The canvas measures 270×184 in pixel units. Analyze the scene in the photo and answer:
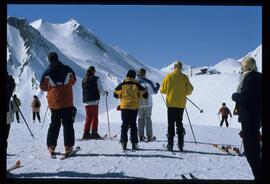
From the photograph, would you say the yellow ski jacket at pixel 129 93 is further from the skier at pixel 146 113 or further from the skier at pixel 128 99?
the skier at pixel 146 113

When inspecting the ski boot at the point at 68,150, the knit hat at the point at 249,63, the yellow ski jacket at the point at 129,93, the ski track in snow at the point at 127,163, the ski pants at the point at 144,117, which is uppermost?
the knit hat at the point at 249,63

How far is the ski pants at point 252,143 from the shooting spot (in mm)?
6406

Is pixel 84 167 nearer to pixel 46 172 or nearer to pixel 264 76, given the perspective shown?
pixel 46 172

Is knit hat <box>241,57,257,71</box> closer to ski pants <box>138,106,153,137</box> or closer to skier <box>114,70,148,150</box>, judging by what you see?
skier <box>114,70,148,150</box>

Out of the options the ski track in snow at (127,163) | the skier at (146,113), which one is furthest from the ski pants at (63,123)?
the skier at (146,113)

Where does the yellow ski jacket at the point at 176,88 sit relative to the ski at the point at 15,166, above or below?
above

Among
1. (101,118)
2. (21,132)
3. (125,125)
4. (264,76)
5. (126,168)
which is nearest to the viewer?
(264,76)

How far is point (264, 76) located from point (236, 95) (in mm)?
1126

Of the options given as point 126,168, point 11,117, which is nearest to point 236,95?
point 126,168

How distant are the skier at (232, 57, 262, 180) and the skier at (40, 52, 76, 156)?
9.09ft

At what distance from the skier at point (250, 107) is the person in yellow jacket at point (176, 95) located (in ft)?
7.07

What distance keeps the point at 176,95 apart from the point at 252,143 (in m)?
2.44

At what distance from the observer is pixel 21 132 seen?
12.9 metres

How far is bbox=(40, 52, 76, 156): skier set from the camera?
7.93 m
